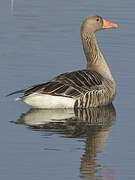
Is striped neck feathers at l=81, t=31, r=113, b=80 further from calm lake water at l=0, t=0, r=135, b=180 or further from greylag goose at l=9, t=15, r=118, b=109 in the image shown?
calm lake water at l=0, t=0, r=135, b=180

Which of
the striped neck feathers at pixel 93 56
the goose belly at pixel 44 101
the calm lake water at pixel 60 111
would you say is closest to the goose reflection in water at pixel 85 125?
the calm lake water at pixel 60 111

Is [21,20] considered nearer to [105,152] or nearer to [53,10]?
[53,10]

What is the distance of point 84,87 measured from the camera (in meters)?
16.1

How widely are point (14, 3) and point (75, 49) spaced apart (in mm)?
4577

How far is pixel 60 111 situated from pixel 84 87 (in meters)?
0.91

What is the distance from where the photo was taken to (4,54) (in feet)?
61.8

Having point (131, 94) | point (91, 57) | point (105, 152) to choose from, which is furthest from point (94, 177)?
point (91, 57)

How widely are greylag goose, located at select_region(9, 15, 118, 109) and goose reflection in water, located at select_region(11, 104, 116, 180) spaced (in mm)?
174

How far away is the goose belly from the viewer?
50.4 feet

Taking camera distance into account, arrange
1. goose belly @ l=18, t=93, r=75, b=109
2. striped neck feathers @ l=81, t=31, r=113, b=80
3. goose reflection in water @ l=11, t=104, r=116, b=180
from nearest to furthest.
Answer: goose reflection in water @ l=11, t=104, r=116, b=180 → goose belly @ l=18, t=93, r=75, b=109 → striped neck feathers @ l=81, t=31, r=113, b=80

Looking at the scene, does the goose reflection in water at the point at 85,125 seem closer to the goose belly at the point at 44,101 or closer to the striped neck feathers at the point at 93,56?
the goose belly at the point at 44,101

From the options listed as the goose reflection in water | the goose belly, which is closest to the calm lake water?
the goose reflection in water

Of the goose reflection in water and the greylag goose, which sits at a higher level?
the greylag goose

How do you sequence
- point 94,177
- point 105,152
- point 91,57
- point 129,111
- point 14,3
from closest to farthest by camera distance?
point 94,177 → point 105,152 → point 129,111 → point 91,57 → point 14,3
